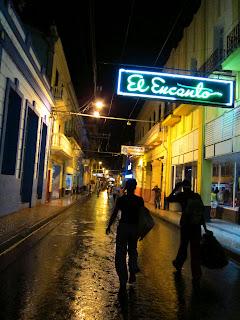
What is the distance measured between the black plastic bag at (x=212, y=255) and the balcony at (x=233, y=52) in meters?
7.83

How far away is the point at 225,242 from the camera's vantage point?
8539 mm

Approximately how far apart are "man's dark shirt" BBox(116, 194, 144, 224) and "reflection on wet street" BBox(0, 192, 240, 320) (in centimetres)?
109

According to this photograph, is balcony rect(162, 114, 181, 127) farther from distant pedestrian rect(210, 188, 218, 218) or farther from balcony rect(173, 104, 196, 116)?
distant pedestrian rect(210, 188, 218, 218)

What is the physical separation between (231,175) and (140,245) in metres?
7.84

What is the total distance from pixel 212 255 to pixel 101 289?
196 cm

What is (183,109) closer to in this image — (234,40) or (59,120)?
(234,40)

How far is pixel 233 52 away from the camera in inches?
404

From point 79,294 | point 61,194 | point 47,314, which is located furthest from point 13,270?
point 61,194

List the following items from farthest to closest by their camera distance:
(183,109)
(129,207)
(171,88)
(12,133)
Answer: (183,109) → (12,133) → (171,88) → (129,207)

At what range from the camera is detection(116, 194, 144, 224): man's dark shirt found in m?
4.40

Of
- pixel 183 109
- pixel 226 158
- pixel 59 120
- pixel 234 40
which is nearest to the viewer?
pixel 234 40

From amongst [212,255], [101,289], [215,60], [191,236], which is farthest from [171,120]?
[101,289]

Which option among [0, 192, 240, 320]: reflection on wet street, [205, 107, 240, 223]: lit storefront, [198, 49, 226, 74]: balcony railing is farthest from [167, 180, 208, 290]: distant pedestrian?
[198, 49, 226, 74]: balcony railing

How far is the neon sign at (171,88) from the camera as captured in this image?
9734 millimetres
